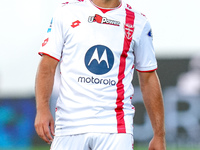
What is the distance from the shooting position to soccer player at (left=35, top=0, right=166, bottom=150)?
13.0 feet

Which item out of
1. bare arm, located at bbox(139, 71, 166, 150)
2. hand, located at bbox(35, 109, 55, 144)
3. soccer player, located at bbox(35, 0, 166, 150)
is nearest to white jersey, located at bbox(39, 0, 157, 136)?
soccer player, located at bbox(35, 0, 166, 150)

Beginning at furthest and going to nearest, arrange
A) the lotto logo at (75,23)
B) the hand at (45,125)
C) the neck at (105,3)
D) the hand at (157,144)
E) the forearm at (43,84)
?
the hand at (157,144)
the neck at (105,3)
the lotto logo at (75,23)
the forearm at (43,84)
the hand at (45,125)

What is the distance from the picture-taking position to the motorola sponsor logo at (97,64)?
13.2ft

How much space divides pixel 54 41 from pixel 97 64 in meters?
0.31

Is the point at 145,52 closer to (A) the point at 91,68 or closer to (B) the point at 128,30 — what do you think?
(B) the point at 128,30

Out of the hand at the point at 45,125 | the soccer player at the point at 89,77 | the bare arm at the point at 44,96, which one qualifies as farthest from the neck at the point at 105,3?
the hand at the point at 45,125

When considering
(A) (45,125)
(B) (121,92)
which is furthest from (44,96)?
(B) (121,92)

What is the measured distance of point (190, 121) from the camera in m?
17.3

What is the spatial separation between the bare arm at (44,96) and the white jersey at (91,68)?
7cm

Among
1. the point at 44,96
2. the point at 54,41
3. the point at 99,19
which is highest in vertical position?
the point at 99,19

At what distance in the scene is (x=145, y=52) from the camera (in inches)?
170

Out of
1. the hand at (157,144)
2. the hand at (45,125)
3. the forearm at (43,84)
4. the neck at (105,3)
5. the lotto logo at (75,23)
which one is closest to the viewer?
the hand at (45,125)

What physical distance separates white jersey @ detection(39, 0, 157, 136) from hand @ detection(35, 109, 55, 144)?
14cm

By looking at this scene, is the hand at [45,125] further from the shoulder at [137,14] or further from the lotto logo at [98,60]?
the shoulder at [137,14]
